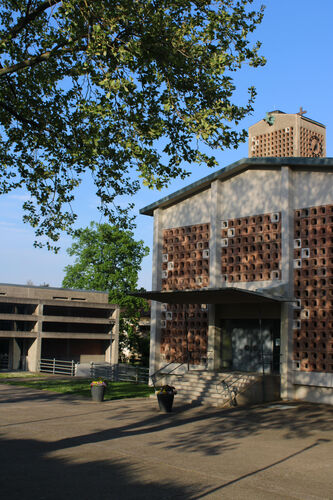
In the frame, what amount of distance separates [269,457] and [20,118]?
9927mm

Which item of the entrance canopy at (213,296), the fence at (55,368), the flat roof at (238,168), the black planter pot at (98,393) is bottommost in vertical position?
the fence at (55,368)

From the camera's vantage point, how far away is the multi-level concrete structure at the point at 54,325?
136ft

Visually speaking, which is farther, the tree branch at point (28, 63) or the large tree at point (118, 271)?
the large tree at point (118, 271)

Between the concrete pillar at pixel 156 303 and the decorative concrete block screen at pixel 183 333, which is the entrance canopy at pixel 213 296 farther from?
the concrete pillar at pixel 156 303

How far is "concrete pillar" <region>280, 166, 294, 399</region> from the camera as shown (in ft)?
73.3

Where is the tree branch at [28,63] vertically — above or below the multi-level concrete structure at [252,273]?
above

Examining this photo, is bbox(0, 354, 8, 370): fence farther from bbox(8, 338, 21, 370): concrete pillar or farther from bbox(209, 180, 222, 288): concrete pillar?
bbox(209, 180, 222, 288): concrete pillar

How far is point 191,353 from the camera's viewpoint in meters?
26.6

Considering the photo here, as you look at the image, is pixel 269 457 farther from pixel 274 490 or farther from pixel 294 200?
pixel 294 200

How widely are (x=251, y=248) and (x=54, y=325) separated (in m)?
25.8

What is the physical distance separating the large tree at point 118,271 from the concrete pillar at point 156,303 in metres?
21.0

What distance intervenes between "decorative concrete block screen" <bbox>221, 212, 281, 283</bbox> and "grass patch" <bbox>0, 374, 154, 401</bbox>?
21.3 ft

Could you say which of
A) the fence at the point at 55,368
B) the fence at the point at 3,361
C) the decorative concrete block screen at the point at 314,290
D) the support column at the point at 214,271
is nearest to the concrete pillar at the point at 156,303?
the support column at the point at 214,271

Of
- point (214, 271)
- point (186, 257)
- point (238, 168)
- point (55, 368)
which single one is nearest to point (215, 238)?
point (214, 271)
